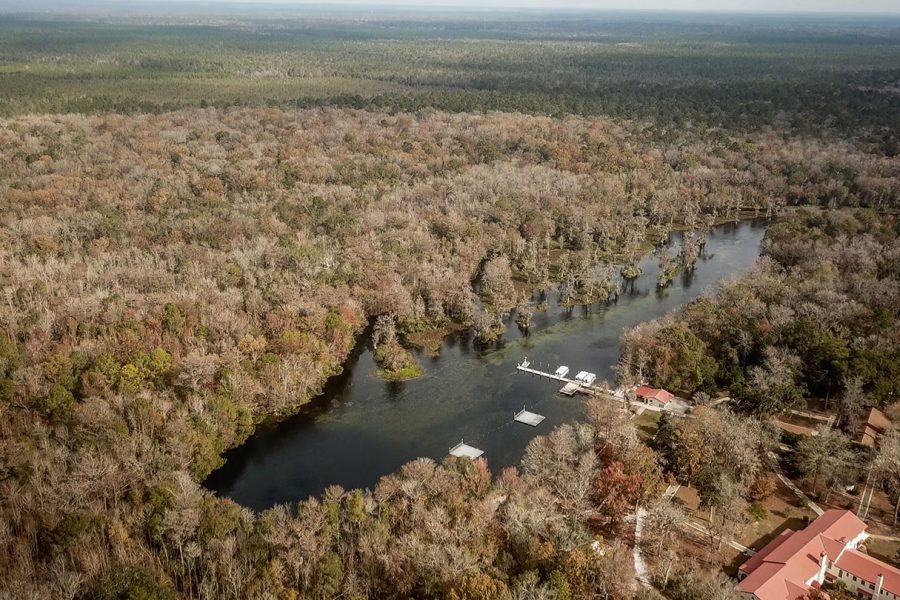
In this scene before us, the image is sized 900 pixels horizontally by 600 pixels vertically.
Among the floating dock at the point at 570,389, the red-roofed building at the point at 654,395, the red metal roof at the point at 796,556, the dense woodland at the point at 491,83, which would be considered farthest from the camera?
the dense woodland at the point at 491,83

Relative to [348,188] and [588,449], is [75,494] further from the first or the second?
[348,188]

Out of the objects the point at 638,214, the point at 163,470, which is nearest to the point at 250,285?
the point at 163,470

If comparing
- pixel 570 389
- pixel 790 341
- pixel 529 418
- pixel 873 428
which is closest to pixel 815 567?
pixel 873 428

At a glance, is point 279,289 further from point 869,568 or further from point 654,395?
point 869,568

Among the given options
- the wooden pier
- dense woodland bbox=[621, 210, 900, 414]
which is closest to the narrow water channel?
the wooden pier

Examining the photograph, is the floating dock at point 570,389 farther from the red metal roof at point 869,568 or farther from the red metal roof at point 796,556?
the red metal roof at point 869,568

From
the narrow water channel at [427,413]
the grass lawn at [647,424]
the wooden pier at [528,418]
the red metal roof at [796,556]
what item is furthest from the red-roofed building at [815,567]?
the wooden pier at [528,418]

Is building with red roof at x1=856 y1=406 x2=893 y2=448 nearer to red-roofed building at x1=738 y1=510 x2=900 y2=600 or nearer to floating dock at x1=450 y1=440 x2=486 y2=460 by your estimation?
red-roofed building at x1=738 y1=510 x2=900 y2=600
